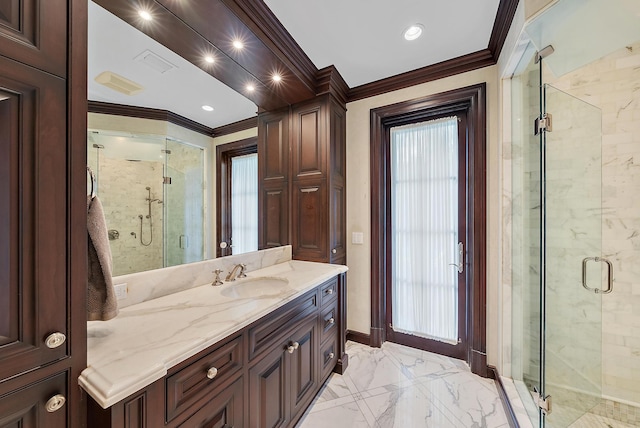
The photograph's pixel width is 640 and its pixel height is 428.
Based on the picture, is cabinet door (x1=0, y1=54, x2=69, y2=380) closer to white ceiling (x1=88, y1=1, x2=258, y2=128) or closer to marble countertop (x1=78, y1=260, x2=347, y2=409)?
marble countertop (x1=78, y1=260, x2=347, y2=409)

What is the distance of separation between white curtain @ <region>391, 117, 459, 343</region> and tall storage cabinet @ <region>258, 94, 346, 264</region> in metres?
0.61

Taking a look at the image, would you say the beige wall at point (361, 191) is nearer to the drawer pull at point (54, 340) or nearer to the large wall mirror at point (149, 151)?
the large wall mirror at point (149, 151)

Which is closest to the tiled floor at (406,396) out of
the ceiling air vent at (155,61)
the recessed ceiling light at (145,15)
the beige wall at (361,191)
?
the beige wall at (361,191)

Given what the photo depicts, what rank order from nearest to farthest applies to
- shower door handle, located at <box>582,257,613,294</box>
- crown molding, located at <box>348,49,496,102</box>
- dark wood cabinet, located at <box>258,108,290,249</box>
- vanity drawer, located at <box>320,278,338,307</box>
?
shower door handle, located at <box>582,257,613,294</box>, vanity drawer, located at <box>320,278,338,307</box>, crown molding, located at <box>348,49,496,102</box>, dark wood cabinet, located at <box>258,108,290,249</box>

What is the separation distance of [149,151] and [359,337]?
2.32 metres

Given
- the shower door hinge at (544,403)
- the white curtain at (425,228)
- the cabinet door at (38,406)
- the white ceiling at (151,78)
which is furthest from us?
the white curtain at (425,228)

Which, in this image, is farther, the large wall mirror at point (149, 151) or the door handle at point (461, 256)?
the door handle at point (461, 256)

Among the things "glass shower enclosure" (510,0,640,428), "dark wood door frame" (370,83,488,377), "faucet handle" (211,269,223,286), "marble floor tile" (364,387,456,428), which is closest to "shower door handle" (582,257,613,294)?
"glass shower enclosure" (510,0,640,428)

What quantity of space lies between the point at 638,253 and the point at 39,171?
3.01 m

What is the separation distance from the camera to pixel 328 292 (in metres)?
1.84

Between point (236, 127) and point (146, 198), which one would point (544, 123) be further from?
point (146, 198)

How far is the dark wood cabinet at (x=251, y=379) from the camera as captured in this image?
765 millimetres

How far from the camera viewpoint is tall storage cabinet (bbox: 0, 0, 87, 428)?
0.60m

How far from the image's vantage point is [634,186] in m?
1.62
